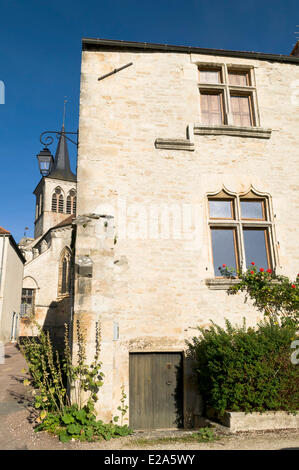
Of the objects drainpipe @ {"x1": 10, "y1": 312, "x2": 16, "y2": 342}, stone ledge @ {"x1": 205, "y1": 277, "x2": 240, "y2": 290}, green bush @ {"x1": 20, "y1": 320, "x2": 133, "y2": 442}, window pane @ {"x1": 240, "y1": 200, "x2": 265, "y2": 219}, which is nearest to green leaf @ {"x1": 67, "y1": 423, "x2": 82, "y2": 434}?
green bush @ {"x1": 20, "y1": 320, "x2": 133, "y2": 442}

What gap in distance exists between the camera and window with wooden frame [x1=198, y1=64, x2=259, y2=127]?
7.90m

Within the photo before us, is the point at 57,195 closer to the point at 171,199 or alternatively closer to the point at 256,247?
the point at 171,199

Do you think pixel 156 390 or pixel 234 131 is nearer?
pixel 156 390

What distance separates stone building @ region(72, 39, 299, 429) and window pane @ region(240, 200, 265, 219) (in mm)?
24

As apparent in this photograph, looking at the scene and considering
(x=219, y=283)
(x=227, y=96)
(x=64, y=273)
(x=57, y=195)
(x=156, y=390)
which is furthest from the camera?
(x=57, y=195)

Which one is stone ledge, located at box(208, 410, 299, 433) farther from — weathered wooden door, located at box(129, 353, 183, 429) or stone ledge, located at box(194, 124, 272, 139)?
stone ledge, located at box(194, 124, 272, 139)

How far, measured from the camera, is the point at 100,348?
5.57 metres

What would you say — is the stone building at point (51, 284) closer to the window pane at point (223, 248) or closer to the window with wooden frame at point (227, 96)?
the window pane at point (223, 248)

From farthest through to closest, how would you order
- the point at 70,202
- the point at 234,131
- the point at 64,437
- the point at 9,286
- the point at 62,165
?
the point at 62,165
the point at 70,202
the point at 9,286
the point at 234,131
the point at 64,437

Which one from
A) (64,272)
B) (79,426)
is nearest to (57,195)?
(64,272)

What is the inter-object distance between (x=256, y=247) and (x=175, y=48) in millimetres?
5043

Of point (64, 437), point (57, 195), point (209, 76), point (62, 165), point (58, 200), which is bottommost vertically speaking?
point (64, 437)

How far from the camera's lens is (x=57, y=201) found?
137 ft

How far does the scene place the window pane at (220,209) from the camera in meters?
7.29
